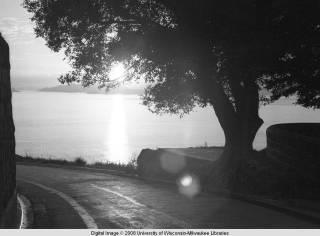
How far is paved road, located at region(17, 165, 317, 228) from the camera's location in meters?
10.2

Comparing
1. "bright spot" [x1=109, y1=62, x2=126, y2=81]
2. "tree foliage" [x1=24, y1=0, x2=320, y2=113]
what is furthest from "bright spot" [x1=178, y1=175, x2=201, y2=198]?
"bright spot" [x1=109, y1=62, x2=126, y2=81]

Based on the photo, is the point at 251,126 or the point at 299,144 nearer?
the point at 299,144

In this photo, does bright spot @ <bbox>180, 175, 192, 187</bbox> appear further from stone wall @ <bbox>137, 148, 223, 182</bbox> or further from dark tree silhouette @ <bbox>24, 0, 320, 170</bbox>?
dark tree silhouette @ <bbox>24, 0, 320, 170</bbox>

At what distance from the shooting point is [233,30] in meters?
14.2

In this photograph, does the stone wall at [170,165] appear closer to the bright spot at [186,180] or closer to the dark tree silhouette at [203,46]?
the bright spot at [186,180]

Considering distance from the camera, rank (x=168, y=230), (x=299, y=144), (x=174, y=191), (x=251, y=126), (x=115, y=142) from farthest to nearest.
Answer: (x=115, y=142) < (x=251, y=126) < (x=174, y=191) < (x=299, y=144) < (x=168, y=230)

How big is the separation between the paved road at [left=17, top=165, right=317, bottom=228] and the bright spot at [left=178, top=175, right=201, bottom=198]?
12.4 inches

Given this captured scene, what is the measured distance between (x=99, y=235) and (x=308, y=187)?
7900 millimetres

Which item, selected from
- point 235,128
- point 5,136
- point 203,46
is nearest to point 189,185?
point 235,128

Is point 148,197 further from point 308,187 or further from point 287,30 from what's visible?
point 287,30

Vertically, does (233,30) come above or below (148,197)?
above

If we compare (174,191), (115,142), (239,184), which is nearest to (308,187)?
(239,184)

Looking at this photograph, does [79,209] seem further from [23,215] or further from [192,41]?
[192,41]

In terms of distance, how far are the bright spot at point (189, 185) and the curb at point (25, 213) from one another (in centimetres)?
498
